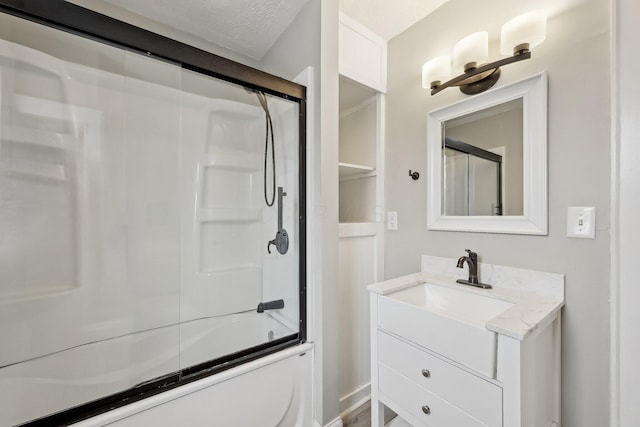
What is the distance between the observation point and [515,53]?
1.09 m

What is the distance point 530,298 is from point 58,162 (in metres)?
2.35

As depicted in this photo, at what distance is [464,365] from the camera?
2.88 ft

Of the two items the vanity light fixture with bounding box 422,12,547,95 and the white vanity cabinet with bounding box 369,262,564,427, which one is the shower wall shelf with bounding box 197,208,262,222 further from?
the vanity light fixture with bounding box 422,12,547,95

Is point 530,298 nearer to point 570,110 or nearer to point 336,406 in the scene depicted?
point 570,110

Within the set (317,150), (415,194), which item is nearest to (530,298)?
(415,194)

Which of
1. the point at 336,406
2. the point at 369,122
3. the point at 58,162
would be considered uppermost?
the point at 369,122

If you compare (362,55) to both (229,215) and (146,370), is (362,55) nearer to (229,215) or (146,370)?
(229,215)

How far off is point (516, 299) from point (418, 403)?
1.93 ft

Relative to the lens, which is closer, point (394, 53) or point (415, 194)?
point (415, 194)

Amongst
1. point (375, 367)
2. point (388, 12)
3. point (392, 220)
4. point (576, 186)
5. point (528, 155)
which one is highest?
point (388, 12)

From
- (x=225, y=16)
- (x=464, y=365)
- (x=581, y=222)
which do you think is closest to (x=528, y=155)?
(x=581, y=222)

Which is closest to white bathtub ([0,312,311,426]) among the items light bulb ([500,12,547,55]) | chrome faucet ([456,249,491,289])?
chrome faucet ([456,249,491,289])

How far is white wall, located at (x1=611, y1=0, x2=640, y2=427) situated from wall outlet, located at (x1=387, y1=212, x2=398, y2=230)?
37.4 inches

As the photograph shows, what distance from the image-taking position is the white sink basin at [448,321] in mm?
835
